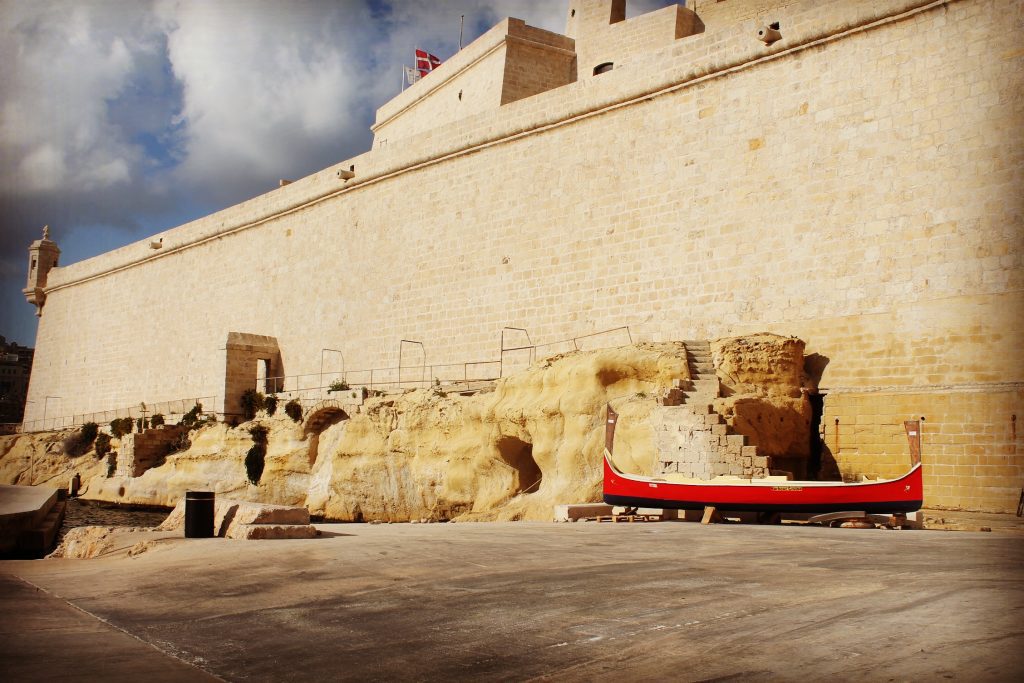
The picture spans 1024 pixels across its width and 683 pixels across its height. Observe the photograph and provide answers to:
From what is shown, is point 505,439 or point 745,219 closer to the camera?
point 745,219

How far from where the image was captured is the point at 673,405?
11.6m

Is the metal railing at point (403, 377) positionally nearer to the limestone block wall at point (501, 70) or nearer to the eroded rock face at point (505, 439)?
the eroded rock face at point (505, 439)

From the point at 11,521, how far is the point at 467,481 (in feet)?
21.7

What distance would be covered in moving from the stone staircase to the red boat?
116 cm

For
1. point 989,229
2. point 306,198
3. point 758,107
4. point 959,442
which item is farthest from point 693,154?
point 306,198

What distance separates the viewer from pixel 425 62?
30.7 meters

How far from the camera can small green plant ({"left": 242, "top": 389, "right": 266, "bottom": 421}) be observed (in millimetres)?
21703

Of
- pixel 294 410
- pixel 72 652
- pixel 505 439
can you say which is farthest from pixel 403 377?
pixel 72 652

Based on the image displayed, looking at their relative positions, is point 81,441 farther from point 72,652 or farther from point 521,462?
point 72,652

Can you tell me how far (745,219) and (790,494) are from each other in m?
6.00

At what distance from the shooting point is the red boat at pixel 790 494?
8734mm

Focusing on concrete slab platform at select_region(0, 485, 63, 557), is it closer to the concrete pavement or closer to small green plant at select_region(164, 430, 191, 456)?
the concrete pavement

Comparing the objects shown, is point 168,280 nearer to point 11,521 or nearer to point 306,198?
point 306,198

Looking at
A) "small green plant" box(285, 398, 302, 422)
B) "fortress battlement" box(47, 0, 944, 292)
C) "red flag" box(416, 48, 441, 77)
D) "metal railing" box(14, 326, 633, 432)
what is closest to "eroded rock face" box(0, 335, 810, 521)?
"small green plant" box(285, 398, 302, 422)
